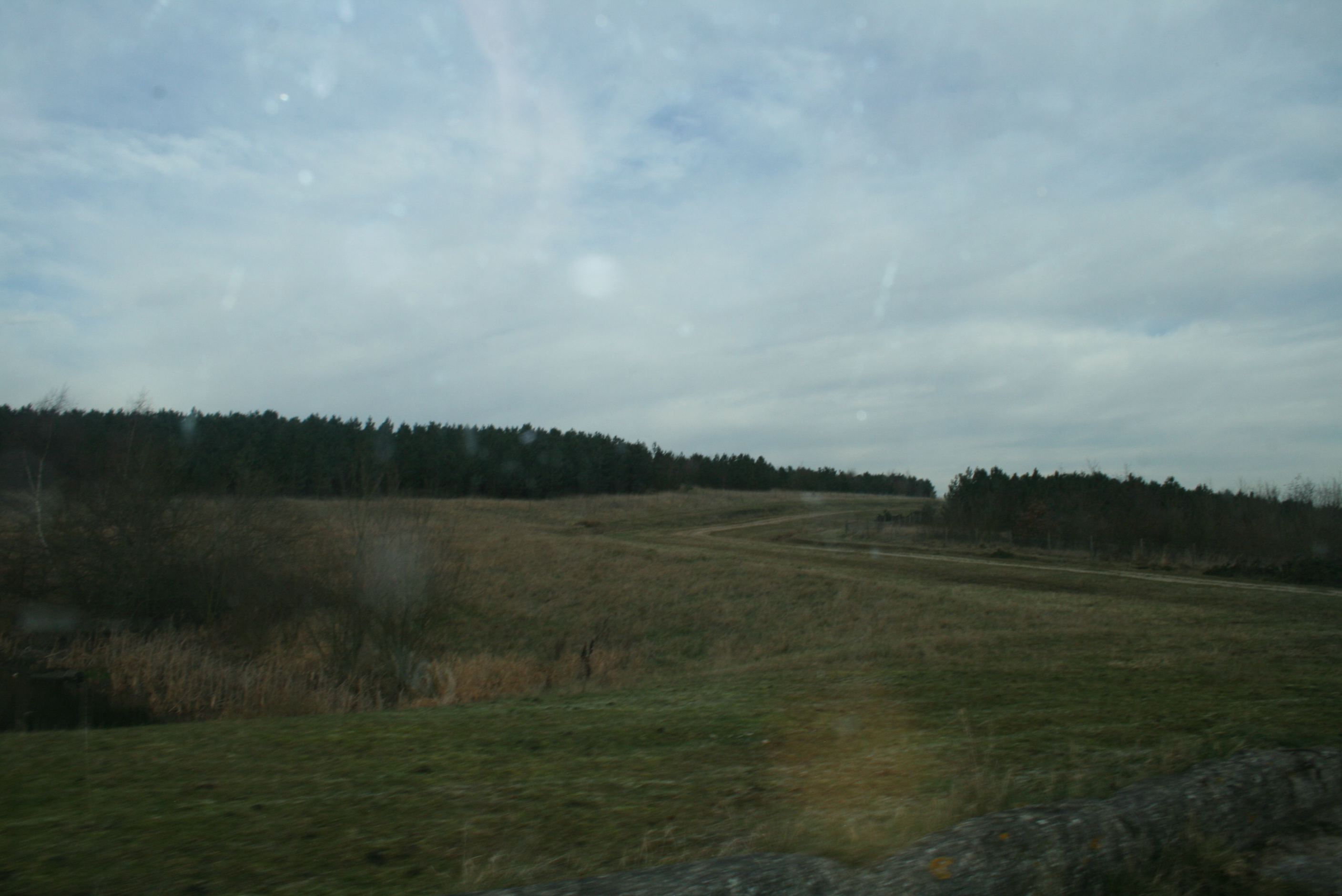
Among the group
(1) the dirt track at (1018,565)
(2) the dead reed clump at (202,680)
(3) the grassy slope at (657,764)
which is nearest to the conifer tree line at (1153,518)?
(1) the dirt track at (1018,565)

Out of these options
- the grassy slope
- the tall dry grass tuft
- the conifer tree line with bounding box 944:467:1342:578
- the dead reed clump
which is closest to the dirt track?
the conifer tree line with bounding box 944:467:1342:578

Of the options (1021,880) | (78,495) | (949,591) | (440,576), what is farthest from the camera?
(949,591)

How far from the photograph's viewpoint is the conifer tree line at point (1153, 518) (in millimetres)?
39969

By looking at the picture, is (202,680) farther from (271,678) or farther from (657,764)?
(657,764)

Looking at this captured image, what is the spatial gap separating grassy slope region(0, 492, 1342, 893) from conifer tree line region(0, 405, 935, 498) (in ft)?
44.3

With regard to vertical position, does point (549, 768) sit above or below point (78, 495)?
below

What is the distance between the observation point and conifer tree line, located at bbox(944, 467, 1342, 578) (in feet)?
131

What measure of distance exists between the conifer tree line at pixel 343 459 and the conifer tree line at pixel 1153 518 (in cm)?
3867

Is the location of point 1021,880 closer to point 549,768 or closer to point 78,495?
point 549,768

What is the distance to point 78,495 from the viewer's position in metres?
27.4

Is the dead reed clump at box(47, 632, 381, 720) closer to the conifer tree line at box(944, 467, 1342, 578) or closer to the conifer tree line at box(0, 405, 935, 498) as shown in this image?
the conifer tree line at box(0, 405, 935, 498)

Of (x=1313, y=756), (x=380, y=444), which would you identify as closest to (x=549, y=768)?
(x=1313, y=756)

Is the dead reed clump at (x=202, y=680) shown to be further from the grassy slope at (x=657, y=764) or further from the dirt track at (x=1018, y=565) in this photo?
the dirt track at (x=1018, y=565)

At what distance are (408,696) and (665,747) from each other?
1455 cm
